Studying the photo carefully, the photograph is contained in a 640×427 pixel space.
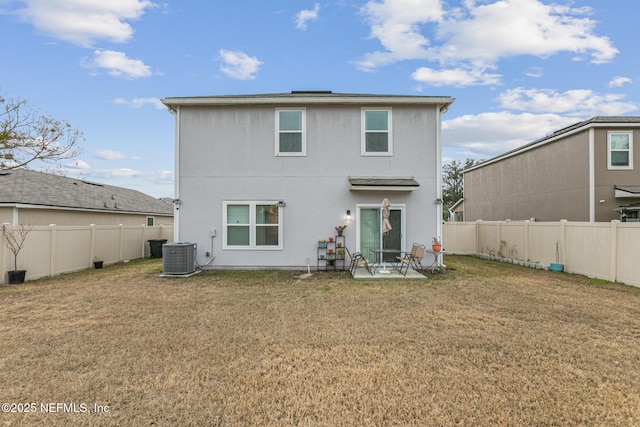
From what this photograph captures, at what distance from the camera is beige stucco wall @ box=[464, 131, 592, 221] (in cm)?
1351

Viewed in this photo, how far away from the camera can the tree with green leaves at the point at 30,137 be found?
1529 centimetres

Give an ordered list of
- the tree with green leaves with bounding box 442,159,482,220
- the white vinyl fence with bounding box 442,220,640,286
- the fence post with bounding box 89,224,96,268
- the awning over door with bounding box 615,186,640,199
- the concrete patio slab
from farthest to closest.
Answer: the tree with green leaves with bounding box 442,159,482,220, the awning over door with bounding box 615,186,640,199, the fence post with bounding box 89,224,96,268, the concrete patio slab, the white vinyl fence with bounding box 442,220,640,286

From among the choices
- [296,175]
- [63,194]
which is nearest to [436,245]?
[296,175]

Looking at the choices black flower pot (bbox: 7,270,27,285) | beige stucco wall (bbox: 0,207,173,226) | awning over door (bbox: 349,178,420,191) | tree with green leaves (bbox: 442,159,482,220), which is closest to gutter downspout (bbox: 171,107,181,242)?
black flower pot (bbox: 7,270,27,285)

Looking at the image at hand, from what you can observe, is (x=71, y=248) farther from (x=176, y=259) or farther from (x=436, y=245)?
(x=436, y=245)

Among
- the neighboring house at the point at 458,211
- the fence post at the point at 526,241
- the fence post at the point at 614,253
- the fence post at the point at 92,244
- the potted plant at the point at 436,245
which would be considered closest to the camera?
the fence post at the point at 614,253

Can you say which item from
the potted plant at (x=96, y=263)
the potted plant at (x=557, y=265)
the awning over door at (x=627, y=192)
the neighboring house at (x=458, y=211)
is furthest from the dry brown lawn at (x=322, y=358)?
the neighboring house at (x=458, y=211)

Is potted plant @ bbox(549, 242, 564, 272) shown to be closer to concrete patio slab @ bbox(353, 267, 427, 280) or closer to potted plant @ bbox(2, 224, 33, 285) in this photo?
concrete patio slab @ bbox(353, 267, 427, 280)

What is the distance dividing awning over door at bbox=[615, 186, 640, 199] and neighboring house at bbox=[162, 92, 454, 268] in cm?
818

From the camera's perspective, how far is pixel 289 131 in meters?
10.8

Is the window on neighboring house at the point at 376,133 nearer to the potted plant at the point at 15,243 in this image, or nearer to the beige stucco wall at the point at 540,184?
the beige stucco wall at the point at 540,184

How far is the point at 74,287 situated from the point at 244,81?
40.3 feet

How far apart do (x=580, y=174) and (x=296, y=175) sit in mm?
12145

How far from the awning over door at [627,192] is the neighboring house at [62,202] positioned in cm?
2312
